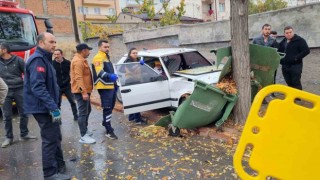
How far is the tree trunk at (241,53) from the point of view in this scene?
5.48 m

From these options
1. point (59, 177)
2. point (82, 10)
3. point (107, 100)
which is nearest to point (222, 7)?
point (82, 10)

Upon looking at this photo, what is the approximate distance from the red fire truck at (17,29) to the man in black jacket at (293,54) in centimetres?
664

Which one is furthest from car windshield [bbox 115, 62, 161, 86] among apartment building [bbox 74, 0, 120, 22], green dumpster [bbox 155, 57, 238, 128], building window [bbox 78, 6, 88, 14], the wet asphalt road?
building window [bbox 78, 6, 88, 14]

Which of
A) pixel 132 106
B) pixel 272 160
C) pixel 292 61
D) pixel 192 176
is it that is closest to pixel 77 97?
pixel 132 106

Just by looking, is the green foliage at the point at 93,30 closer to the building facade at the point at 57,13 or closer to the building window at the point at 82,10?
the building facade at the point at 57,13

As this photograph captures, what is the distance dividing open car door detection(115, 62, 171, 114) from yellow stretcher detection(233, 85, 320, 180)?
4316mm

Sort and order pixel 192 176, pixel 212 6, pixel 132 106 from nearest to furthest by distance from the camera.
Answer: pixel 192 176 → pixel 132 106 → pixel 212 6

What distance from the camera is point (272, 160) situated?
234 centimetres

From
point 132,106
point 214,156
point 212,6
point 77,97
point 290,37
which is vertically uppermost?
point 212,6

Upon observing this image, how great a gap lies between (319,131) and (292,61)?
15.9 feet

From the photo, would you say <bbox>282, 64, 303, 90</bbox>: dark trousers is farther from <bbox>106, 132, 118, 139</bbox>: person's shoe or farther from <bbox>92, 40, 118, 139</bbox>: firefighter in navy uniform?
<bbox>106, 132, 118, 139</bbox>: person's shoe

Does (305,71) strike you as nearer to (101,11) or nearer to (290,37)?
(290,37)

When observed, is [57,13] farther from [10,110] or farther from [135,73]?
[10,110]

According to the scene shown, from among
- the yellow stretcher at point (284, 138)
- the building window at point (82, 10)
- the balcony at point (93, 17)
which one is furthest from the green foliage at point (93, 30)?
the building window at point (82, 10)
